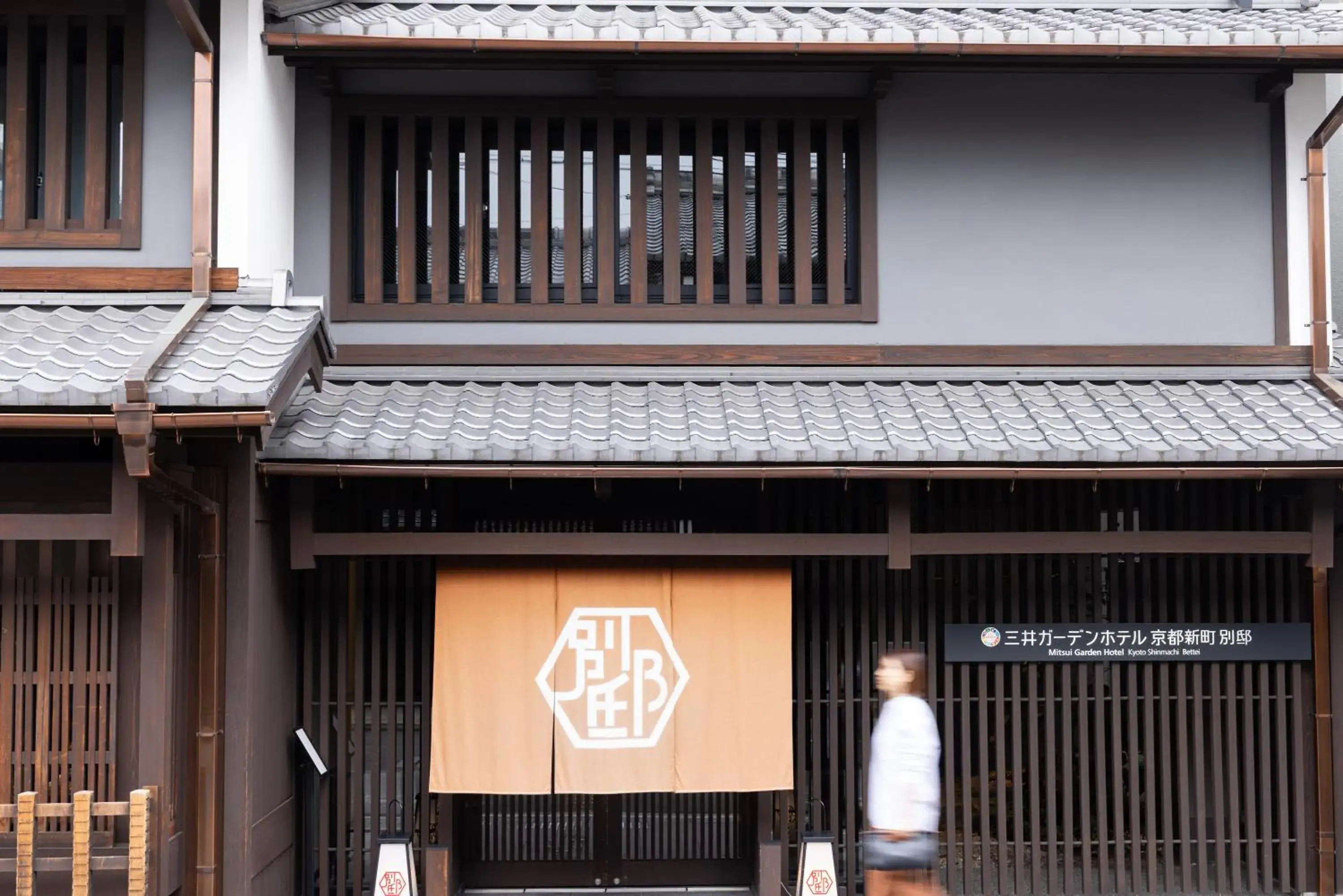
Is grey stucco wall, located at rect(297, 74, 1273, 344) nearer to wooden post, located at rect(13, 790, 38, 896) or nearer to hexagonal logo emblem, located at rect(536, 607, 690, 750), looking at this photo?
hexagonal logo emblem, located at rect(536, 607, 690, 750)

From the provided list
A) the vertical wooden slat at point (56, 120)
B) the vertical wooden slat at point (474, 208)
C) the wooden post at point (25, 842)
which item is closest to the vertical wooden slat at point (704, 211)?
the vertical wooden slat at point (474, 208)

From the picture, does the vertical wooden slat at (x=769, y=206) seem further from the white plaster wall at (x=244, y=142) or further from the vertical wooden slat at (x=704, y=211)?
the white plaster wall at (x=244, y=142)

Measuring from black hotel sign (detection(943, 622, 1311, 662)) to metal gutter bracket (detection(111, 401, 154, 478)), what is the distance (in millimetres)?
5343

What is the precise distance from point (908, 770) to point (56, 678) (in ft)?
16.0

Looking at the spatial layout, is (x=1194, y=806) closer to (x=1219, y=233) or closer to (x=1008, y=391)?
(x=1008, y=391)

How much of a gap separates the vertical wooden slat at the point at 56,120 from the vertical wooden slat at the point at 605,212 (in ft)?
11.9

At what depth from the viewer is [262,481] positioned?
730 cm

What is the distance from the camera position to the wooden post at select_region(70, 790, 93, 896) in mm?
6016

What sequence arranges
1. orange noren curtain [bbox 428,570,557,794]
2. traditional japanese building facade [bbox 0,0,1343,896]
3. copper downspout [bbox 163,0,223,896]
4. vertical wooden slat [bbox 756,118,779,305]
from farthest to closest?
1. vertical wooden slat [bbox 756,118,779,305]
2. orange noren curtain [bbox 428,570,557,794]
3. traditional japanese building facade [bbox 0,0,1343,896]
4. copper downspout [bbox 163,0,223,896]

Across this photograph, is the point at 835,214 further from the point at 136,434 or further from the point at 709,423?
the point at 136,434

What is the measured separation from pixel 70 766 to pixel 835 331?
5791 millimetres

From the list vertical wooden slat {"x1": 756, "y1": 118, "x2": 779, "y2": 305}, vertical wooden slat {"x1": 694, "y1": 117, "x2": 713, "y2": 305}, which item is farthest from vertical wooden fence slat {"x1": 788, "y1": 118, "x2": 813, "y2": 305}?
vertical wooden slat {"x1": 694, "y1": 117, "x2": 713, "y2": 305}

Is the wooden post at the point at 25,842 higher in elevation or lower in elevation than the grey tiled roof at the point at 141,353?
lower

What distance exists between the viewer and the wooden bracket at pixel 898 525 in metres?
7.75
